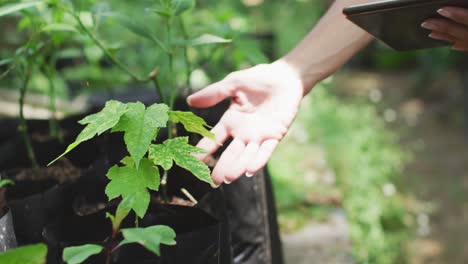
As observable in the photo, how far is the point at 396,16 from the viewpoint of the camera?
3.43ft

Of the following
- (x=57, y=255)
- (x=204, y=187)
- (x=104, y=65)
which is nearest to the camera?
(x=57, y=255)

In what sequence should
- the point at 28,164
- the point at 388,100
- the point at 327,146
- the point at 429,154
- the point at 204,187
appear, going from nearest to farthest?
the point at 204,187, the point at 28,164, the point at 327,146, the point at 429,154, the point at 388,100

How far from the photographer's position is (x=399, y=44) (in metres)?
→ 1.32

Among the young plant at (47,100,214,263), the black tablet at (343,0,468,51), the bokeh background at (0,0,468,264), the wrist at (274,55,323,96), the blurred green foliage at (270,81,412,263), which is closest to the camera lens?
the young plant at (47,100,214,263)

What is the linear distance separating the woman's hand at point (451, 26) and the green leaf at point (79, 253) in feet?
2.26

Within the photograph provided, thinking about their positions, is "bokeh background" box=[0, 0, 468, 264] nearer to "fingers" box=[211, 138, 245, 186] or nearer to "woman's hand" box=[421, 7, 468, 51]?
"fingers" box=[211, 138, 245, 186]

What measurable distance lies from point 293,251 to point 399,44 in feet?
2.74

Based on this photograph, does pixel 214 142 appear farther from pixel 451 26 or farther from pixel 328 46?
pixel 451 26

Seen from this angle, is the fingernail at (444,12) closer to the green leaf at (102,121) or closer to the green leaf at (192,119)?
the green leaf at (192,119)

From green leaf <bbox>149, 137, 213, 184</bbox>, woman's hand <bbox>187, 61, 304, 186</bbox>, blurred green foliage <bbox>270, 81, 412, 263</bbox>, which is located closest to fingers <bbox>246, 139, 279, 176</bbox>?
woman's hand <bbox>187, 61, 304, 186</bbox>

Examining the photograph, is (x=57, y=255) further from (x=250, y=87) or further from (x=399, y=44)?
(x=399, y=44)

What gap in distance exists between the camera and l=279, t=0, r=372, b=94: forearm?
53.6 inches

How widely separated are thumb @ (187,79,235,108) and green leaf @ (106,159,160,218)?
34 cm

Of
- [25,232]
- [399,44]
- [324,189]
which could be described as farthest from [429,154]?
[25,232]
